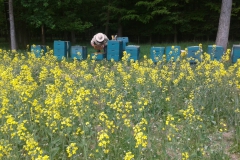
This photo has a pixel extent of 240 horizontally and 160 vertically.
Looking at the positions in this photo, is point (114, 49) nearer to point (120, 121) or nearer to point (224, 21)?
point (224, 21)

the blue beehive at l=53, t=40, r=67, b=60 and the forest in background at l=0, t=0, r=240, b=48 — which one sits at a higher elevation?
the forest in background at l=0, t=0, r=240, b=48

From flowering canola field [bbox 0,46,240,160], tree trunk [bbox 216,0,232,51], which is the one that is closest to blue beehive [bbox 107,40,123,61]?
flowering canola field [bbox 0,46,240,160]

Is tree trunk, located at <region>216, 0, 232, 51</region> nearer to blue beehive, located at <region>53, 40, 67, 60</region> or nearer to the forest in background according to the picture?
blue beehive, located at <region>53, 40, 67, 60</region>

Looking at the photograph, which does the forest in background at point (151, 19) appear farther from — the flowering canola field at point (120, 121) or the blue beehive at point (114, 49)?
the flowering canola field at point (120, 121)

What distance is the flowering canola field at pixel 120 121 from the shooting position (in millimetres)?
3727

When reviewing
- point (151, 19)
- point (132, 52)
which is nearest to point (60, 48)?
point (132, 52)

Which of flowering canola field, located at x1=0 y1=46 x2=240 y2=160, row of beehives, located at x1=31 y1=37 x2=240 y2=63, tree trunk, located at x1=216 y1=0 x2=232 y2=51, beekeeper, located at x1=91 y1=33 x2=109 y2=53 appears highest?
tree trunk, located at x1=216 y1=0 x2=232 y2=51

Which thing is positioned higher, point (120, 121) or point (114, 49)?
point (114, 49)

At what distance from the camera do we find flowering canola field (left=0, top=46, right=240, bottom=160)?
3727mm

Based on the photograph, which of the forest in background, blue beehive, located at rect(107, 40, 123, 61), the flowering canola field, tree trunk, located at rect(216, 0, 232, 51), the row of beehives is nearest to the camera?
the flowering canola field

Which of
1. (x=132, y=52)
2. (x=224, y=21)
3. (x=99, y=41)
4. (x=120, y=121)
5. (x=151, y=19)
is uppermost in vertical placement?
(x=151, y=19)

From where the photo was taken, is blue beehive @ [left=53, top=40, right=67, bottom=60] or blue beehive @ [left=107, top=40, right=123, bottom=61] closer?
blue beehive @ [left=107, top=40, right=123, bottom=61]

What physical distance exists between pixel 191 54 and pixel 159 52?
1137 millimetres

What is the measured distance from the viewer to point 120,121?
14.7 feet
